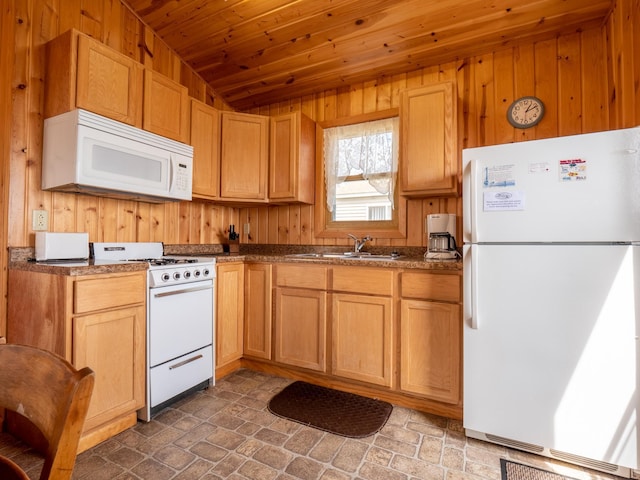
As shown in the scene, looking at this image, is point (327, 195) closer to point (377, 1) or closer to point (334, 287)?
point (334, 287)

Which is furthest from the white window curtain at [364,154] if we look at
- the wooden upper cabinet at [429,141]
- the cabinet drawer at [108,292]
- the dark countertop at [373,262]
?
the cabinet drawer at [108,292]

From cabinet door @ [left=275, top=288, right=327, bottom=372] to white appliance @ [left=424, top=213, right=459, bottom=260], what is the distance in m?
0.83

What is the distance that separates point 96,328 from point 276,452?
1122 mm

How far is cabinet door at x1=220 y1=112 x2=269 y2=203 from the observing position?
296 centimetres

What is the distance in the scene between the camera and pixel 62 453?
1.93 feet

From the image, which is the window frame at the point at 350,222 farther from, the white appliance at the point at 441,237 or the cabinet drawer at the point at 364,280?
the cabinet drawer at the point at 364,280

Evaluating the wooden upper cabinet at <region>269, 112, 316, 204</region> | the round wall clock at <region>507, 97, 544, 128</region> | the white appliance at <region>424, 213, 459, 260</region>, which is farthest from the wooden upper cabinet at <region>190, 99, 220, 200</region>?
the round wall clock at <region>507, 97, 544, 128</region>

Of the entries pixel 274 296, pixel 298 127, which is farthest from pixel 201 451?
pixel 298 127

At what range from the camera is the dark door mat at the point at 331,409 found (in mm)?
1938

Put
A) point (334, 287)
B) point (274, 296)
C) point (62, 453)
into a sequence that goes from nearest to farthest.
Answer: point (62, 453) → point (334, 287) → point (274, 296)

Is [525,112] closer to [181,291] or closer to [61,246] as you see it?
[181,291]

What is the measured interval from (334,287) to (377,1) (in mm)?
1939

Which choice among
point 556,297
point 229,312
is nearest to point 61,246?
point 229,312

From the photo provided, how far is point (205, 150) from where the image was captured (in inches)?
112
